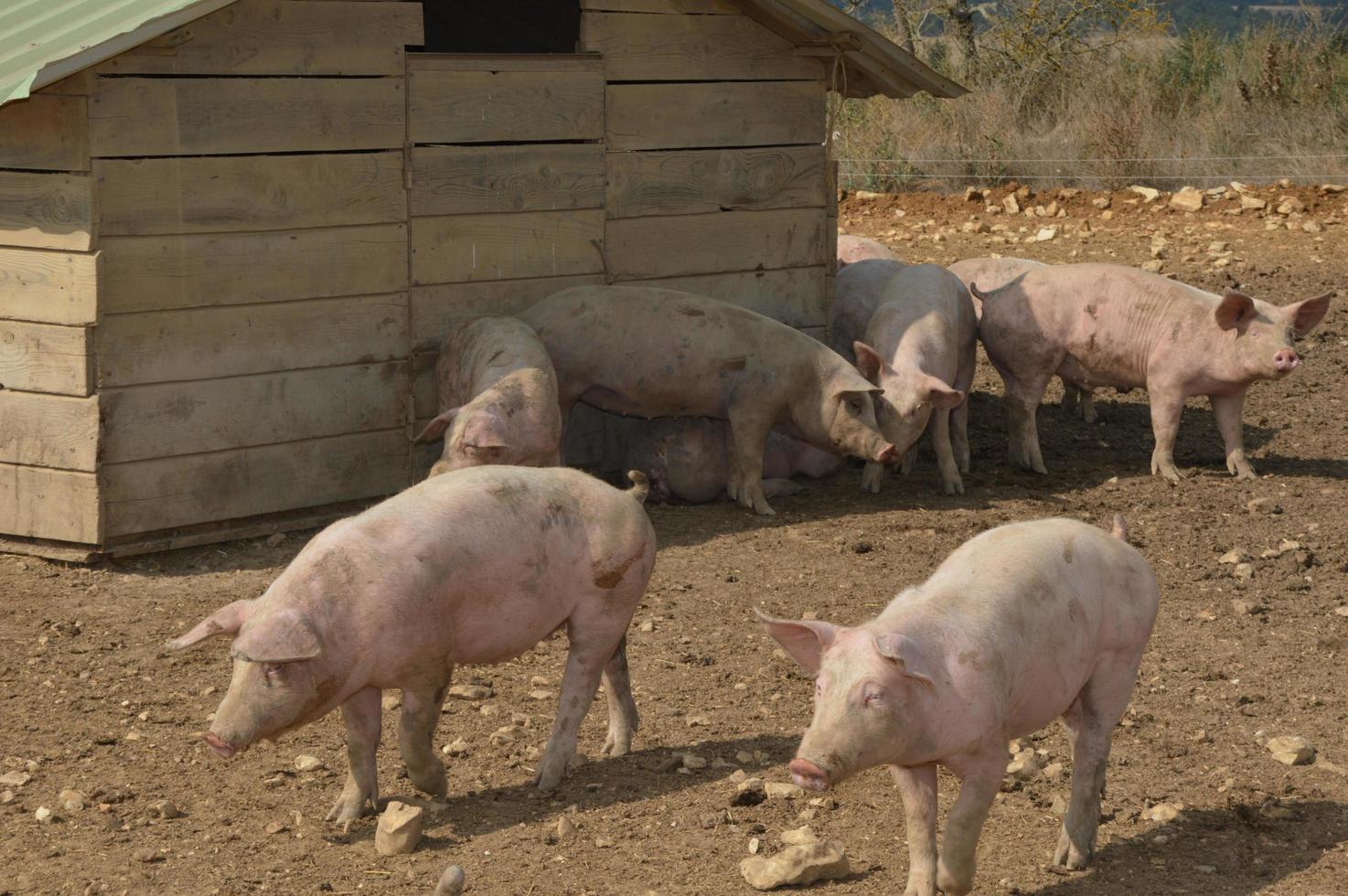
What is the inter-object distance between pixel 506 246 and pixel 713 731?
392 centimetres

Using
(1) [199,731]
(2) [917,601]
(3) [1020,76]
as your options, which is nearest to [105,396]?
(1) [199,731]

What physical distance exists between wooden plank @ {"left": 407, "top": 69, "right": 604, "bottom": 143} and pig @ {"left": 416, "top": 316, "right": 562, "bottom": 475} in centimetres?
102

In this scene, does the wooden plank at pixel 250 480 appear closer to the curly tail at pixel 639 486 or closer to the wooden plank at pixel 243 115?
the wooden plank at pixel 243 115

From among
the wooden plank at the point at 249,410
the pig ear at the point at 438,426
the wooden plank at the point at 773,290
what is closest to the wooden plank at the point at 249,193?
the wooden plank at the point at 249,410

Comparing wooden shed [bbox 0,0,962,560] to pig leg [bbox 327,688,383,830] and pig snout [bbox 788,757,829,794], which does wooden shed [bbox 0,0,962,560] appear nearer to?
pig leg [bbox 327,688,383,830]

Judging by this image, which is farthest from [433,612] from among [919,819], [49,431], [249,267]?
[249,267]

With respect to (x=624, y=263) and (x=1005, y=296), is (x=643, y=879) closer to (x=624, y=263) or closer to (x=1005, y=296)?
(x=624, y=263)

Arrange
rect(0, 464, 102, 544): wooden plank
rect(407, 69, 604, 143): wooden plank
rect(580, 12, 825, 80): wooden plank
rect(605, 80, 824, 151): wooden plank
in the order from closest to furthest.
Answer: rect(0, 464, 102, 544): wooden plank < rect(407, 69, 604, 143): wooden plank < rect(580, 12, 825, 80): wooden plank < rect(605, 80, 824, 151): wooden plank

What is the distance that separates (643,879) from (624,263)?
5.42 meters

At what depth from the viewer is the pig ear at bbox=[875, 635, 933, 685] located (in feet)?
13.0

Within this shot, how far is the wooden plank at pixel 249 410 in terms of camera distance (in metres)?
7.62

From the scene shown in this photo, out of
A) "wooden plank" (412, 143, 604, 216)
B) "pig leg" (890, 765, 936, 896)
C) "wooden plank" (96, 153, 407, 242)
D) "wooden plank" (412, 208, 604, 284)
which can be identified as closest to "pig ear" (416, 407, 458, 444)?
"wooden plank" (412, 208, 604, 284)

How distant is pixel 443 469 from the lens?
7.32m

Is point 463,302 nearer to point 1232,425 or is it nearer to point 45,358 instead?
point 45,358
